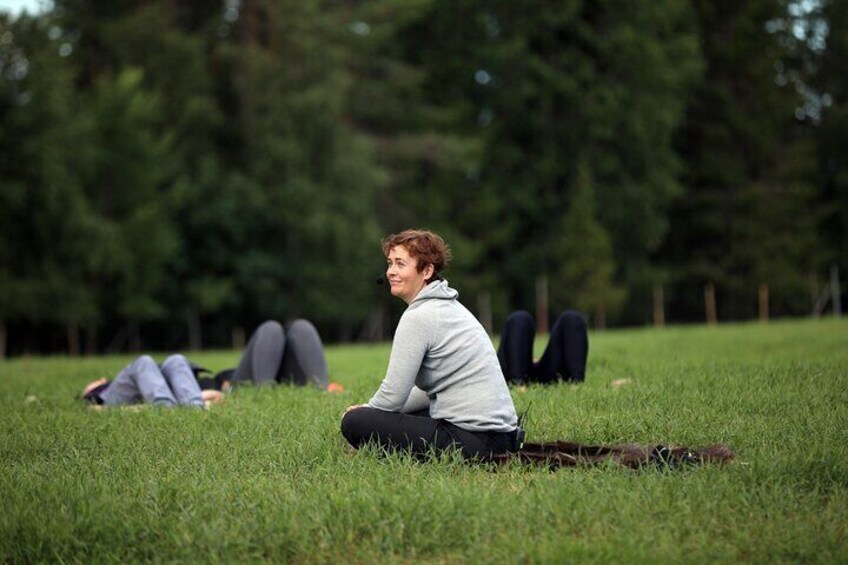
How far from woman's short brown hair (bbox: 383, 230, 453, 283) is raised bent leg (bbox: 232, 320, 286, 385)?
4.36 m

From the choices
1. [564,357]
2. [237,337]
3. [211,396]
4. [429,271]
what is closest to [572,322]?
[564,357]

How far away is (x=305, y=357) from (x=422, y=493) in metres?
5.60

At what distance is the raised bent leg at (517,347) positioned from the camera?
9.11 meters

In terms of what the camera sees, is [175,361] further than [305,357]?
No

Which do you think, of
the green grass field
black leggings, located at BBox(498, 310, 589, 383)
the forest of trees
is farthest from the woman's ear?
the forest of trees

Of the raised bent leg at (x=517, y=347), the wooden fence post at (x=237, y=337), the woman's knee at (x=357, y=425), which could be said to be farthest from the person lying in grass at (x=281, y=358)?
the wooden fence post at (x=237, y=337)

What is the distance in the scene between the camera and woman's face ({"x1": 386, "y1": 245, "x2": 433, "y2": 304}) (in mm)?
6102

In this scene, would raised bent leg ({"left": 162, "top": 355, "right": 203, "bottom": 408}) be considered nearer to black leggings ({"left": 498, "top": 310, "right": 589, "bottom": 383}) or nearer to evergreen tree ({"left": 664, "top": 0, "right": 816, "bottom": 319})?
black leggings ({"left": 498, "top": 310, "right": 589, "bottom": 383})

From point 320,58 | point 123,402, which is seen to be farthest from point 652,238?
point 123,402

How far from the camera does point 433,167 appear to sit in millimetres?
43031

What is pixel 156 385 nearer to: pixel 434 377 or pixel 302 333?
pixel 302 333

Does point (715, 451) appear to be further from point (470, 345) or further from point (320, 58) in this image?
point (320, 58)

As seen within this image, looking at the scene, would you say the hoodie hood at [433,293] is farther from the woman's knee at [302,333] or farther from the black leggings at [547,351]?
the woman's knee at [302,333]

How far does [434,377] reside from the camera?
5996 mm
